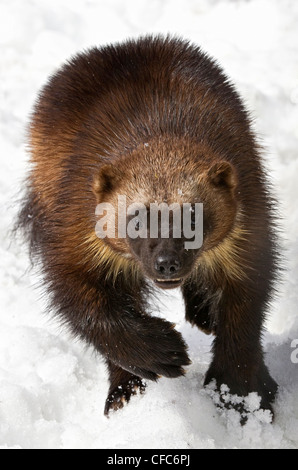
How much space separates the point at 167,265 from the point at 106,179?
51cm

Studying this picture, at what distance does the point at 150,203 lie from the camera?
3.79 meters

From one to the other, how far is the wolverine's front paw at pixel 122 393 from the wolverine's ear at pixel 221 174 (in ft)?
4.30

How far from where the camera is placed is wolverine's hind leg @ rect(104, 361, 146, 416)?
4.71 metres

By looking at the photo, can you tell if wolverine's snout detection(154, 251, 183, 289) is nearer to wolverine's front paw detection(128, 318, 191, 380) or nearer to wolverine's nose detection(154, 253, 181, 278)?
wolverine's nose detection(154, 253, 181, 278)

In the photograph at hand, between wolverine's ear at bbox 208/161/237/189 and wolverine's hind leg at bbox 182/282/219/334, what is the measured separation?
0.72 metres

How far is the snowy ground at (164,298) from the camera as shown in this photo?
14.2 ft

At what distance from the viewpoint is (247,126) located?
4441mm

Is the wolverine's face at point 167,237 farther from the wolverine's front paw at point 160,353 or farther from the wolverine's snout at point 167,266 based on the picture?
the wolverine's front paw at point 160,353

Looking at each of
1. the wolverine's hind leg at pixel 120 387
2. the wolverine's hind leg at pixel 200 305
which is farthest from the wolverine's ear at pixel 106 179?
the wolverine's hind leg at pixel 120 387

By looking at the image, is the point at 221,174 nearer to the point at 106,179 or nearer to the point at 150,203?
the point at 150,203

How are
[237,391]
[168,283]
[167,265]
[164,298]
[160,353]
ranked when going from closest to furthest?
[167,265], [168,283], [160,353], [237,391], [164,298]

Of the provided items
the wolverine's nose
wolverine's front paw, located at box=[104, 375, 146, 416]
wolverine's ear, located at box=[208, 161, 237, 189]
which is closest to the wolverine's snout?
the wolverine's nose

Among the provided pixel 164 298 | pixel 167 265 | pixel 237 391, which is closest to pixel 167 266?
pixel 167 265
